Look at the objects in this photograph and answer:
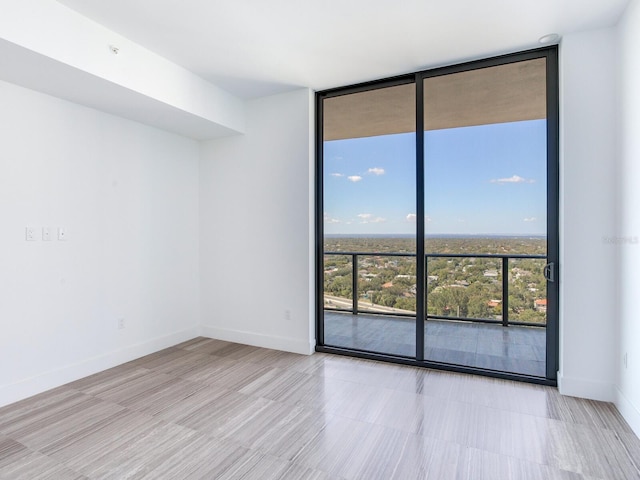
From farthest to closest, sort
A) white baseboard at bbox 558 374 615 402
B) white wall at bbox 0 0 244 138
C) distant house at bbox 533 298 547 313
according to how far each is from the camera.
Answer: distant house at bbox 533 298 547 313
white baseboard at bbox 558 374 615 402
white wall at bbox 0 0 244 138

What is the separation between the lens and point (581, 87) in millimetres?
2578

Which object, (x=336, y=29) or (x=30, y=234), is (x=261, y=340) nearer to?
(x=30, y=234)

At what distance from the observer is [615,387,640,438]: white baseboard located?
2.10m

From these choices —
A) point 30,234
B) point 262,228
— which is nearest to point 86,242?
point 30,234

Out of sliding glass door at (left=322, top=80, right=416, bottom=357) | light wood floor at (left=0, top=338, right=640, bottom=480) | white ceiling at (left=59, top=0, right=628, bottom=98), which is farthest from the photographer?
sliding glass door at (left=322, top=80, right=416, bottom=357)

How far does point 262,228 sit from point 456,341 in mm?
2457

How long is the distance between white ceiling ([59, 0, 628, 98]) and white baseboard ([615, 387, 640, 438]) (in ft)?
8.53

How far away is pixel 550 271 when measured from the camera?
2787 millimetres

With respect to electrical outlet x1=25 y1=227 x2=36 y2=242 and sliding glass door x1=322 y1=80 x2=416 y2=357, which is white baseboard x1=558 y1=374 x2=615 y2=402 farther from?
electrical outlet x1=25 y1=227 x2=36 y2=242

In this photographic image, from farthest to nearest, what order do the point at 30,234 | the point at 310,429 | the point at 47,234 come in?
1. the point at 47,234
2. the point at 30,234
3. the point at 310,429

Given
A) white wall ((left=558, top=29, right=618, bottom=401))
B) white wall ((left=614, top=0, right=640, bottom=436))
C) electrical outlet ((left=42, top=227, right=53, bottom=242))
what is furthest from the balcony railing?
electrical outlet ((left=42, top=227, right=53, bottom=242))

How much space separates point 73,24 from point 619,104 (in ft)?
12.5

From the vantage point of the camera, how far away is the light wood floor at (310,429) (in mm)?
1824

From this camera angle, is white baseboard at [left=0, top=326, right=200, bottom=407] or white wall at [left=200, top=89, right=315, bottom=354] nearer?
white baseboard at [left=0, top=326, right=200, bottom=407]
